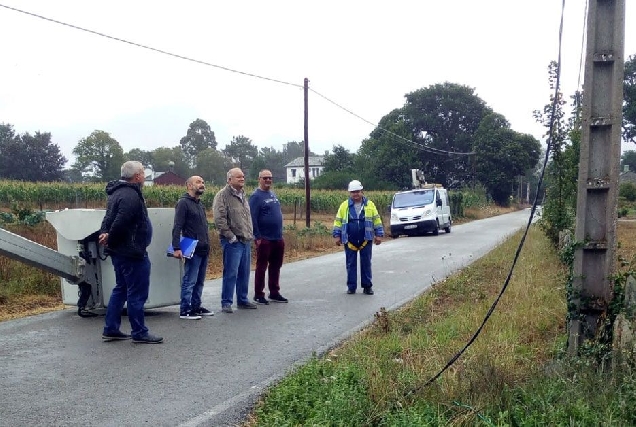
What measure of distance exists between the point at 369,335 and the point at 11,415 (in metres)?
3.53

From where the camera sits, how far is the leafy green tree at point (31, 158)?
5034 centimetres

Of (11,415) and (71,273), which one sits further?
(71,273)

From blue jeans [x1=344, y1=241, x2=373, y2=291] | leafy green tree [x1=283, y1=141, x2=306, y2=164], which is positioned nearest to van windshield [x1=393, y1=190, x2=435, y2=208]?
blue jeans [x1=344, y1=241, x2=373, y2=291]

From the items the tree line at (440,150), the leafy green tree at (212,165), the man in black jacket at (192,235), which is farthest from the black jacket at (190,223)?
the leafy green tree at (212,165)

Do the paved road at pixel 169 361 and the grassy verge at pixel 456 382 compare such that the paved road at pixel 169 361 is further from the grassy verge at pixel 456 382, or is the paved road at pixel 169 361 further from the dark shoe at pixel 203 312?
the grassy verge at pixel 456 382

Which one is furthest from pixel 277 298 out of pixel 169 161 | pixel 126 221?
pixel 169 161

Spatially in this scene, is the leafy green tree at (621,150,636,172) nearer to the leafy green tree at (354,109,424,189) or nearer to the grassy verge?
the leafy green tree at (354,109,424,189)

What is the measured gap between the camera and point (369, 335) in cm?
701

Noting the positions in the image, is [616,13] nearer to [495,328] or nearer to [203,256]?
[495,328]

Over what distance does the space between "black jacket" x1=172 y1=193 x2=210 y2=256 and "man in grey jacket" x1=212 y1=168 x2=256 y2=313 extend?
34 centimetres

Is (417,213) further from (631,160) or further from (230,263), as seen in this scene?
(631,160)

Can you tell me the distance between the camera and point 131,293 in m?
6.91

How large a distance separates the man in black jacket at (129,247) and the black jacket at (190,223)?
1.15m

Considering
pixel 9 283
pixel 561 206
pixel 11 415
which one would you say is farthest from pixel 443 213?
pixel 11 415
